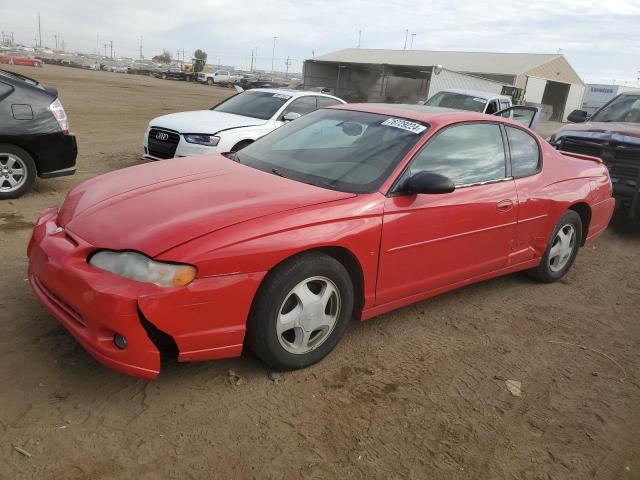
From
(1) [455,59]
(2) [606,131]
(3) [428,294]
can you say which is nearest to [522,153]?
(3) [428,294]

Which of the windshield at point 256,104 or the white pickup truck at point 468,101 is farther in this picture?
the white pickup truck at point 468,101

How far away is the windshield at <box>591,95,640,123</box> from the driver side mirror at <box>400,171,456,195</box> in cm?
628

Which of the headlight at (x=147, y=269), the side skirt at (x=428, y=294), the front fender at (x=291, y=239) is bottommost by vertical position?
the side skirt at (x=428, y=294)

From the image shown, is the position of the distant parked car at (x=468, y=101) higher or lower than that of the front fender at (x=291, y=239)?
higher

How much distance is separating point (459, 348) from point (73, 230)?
8.28 ft

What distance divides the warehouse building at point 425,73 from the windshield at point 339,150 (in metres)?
31.5

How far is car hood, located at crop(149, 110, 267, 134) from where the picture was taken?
24.5 ft

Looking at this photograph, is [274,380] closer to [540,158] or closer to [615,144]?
[540,158]

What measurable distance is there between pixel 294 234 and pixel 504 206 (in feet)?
6.33

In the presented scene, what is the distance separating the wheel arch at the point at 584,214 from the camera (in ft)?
16.3

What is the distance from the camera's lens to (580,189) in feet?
15.9

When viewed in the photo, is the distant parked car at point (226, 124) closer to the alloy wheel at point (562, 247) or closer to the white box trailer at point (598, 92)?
the alloy wheel at point (562, 247)

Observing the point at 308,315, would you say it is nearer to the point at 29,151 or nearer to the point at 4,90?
the point at 29,151

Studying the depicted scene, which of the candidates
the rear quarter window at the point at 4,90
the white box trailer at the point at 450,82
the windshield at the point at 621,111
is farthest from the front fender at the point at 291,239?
the white box trailer at the point at 450,82
